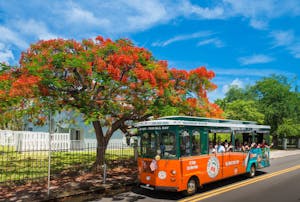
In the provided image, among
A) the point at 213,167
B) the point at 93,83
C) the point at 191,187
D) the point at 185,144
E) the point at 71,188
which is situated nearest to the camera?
the point at 185,144

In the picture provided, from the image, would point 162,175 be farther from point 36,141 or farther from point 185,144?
point 36,141

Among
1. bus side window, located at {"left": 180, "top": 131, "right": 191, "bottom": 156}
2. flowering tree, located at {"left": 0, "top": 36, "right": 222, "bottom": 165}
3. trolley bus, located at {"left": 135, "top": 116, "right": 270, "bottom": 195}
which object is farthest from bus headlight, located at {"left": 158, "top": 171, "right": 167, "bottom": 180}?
flowering tree, located at {"left": 0, "top": 36, "right": 222, "bottom": 165}

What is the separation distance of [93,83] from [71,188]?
203 inches

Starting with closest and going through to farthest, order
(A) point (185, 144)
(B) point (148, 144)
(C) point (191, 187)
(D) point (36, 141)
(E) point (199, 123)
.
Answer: (A) point (185, 144) < (C) point (191, 187) < (B) point (148, 144) < (E) point (199, 123) < (D) point (36, 141)

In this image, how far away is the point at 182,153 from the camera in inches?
368

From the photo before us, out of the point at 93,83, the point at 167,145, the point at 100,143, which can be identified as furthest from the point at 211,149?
the point at 100,143

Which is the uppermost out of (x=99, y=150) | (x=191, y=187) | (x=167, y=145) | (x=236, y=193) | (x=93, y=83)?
(x=93, y=83)

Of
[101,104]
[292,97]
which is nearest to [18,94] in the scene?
[101,104]

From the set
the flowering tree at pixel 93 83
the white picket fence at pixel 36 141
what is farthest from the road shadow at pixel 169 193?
the white picket fence at pixel 36 141

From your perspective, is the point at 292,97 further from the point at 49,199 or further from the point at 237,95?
the point at 49,199

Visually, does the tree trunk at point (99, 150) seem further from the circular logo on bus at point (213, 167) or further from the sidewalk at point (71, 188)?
the circular logo on bus at point (213, 167)

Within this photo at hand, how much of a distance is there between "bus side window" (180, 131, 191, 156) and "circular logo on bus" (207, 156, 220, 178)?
4.90ft

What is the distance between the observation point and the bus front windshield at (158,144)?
9280 millimetres

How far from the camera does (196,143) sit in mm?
10062
